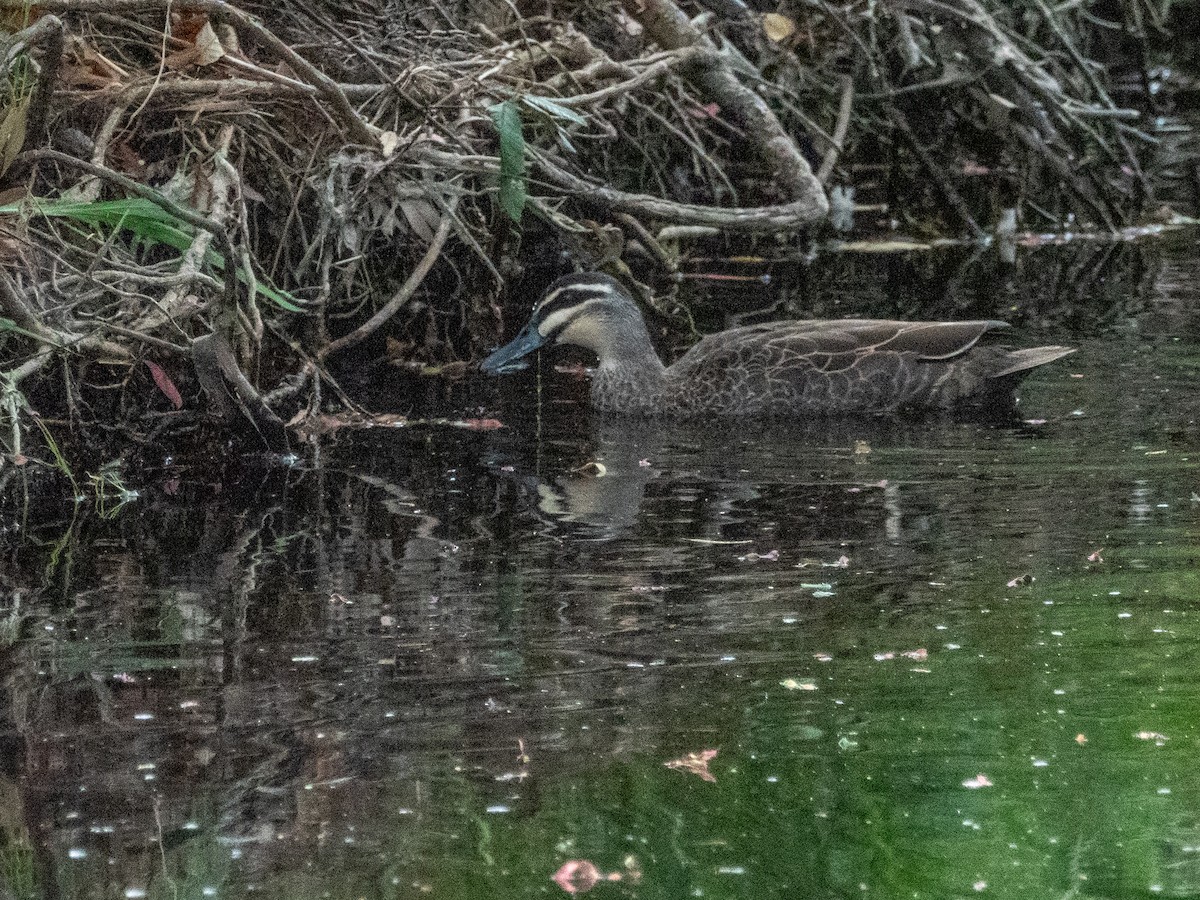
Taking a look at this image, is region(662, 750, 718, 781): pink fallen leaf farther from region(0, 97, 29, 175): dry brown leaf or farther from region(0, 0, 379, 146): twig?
region(0, 0, 379, 146): twig

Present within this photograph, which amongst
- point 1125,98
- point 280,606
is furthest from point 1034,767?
point 1125,98

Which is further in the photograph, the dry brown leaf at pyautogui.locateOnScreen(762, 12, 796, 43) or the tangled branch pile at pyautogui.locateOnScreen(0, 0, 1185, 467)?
the dry brown leaf at pyautogui.locateOnScreen(762, 12, 796, 43)

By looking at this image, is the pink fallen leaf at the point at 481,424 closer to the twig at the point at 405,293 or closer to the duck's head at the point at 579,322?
the twig at the point at 405,293

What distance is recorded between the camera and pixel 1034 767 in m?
4.29

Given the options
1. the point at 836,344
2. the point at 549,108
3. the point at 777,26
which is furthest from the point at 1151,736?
the point at 777,26

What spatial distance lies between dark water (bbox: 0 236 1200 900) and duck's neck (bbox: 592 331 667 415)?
3.70ft

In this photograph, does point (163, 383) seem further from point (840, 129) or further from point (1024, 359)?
point (840, 129)

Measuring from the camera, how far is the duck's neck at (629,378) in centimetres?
905

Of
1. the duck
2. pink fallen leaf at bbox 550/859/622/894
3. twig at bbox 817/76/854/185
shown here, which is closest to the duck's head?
the duck

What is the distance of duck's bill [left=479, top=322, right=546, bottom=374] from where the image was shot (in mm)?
9305

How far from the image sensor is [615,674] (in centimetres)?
488

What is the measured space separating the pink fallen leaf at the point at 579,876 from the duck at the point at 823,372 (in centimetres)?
526

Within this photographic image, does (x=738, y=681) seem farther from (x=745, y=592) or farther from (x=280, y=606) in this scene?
(x=280, y=606)

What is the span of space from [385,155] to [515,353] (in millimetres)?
1613
